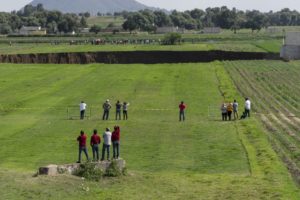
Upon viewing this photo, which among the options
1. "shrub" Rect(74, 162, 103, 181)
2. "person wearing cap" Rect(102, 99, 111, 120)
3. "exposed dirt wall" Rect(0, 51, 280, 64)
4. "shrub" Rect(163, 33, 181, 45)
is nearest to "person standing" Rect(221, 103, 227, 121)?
"person wearing cap" Rect(102, 99, 111, 120)

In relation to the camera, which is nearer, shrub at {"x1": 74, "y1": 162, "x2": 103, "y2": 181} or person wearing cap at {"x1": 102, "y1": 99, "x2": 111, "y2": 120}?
shrub at {"x1": 74, "y1": 162, "x2": 103, "y2": 181}

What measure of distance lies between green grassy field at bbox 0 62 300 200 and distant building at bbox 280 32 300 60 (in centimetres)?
3786

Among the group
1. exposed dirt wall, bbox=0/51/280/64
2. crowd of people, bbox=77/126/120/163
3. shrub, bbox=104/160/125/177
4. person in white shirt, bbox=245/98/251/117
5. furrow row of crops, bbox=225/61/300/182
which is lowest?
exposed dirt wall, bbox=0/51/280/64

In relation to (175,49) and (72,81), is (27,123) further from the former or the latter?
(175,49)

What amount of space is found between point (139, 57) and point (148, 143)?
85657 mm

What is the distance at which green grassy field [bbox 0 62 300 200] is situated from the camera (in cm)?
2655

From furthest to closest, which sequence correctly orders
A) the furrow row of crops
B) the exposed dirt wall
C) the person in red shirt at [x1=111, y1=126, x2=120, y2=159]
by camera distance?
the exposed dirt wall < the furrow row of crops < the person in red shirt at [x1=111, y1=126, x2=120, y2=159]

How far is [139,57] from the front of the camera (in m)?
124

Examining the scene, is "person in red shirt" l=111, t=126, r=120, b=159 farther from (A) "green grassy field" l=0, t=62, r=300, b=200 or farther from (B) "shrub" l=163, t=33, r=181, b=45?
(B) "shrub" l=163, t=33, r=181, b=45

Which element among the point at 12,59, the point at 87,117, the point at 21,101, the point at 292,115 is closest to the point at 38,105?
the point at 21,101

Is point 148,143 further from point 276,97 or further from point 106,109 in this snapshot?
point 276,97

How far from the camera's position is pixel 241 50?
125 meters

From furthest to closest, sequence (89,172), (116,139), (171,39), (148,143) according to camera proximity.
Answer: (171,39), (148,143), (116,139), (89,172)

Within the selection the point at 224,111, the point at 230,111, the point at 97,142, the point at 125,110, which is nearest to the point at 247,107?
the point at 230,111
